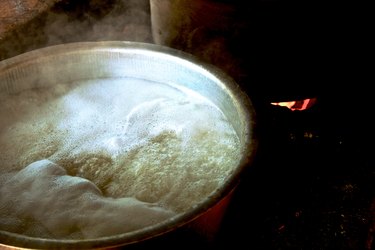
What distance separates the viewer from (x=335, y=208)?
332 cm

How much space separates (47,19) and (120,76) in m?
2.73

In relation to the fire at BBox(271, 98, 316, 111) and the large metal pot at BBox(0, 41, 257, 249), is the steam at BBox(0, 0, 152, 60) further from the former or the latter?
the fire at BBox(271, 98, 316, 111)

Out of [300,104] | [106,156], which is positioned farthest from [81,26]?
[106,156]

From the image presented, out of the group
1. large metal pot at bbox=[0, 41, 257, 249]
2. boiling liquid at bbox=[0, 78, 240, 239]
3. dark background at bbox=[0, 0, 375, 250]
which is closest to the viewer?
boiling liquid at bbox=[0, 78, 240, 239]

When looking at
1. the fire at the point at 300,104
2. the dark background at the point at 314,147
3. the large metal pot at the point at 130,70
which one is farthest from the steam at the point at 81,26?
the dark background at the point at 314,147

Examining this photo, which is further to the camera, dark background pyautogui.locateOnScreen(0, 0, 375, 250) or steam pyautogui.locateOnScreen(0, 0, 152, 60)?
steam pyautogui.locateOnScreen(0, 0, 152, 60)

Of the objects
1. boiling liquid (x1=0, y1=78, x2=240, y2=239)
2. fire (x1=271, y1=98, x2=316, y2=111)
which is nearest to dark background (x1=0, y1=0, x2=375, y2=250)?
fire (x1=271, y1=98, x2=316, y2=111)

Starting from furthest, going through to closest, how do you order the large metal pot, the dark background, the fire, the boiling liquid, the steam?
1. the steam
2. the fire
3. the dark background
4. the large metal pot
5. the boiling liquid

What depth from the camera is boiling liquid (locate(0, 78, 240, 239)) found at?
212 centimetres

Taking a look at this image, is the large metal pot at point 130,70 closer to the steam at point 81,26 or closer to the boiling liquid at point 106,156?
the boiling liquid at point 106,156

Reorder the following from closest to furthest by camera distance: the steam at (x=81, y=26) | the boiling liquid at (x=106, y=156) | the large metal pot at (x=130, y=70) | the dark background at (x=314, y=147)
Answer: the boiling liquid at (x=106, y=156) → the large metal pot at (x=130, y=70) → the dark background at (x=314, y=147) → the steam at (x=81, y=26)

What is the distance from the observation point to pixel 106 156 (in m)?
2.66

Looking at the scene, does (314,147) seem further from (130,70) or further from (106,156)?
(106,156)

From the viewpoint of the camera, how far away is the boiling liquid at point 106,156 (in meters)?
2.12
